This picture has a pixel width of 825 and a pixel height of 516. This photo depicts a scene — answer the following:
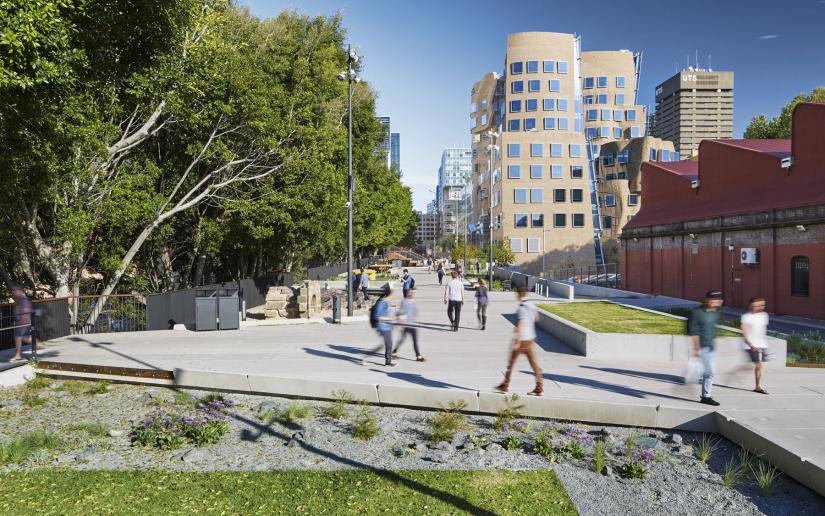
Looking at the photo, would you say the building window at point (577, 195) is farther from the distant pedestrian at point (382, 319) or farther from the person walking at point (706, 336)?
the person walking at point (706, 336)

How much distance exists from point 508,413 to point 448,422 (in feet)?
3.56

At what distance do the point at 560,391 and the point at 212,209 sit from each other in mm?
24329

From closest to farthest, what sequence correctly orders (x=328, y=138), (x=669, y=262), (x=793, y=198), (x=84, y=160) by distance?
1. (x=84, y=160)
2. (x=793, y=198)
3. (x=328, y=138)
4. (x=669, y=262)

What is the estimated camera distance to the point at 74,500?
6180 millimetres

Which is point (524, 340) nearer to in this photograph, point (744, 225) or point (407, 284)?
point (407, 284)

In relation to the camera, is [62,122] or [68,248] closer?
[62,122]

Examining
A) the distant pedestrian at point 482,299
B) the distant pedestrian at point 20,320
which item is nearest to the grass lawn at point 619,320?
the distant pedestrian at point 482,299

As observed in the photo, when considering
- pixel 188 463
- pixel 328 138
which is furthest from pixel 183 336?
pixel 328 138

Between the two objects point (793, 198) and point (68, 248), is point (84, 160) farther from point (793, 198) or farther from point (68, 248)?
point (793, 198)

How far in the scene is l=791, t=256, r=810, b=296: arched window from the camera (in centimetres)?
2609

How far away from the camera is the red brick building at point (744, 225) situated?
26.0m

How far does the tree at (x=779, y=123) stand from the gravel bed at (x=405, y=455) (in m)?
53.0

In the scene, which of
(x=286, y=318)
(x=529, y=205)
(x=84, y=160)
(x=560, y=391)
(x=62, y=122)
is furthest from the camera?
(x=529, y=205)

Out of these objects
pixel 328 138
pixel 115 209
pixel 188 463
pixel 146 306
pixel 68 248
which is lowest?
pixel 188 463
